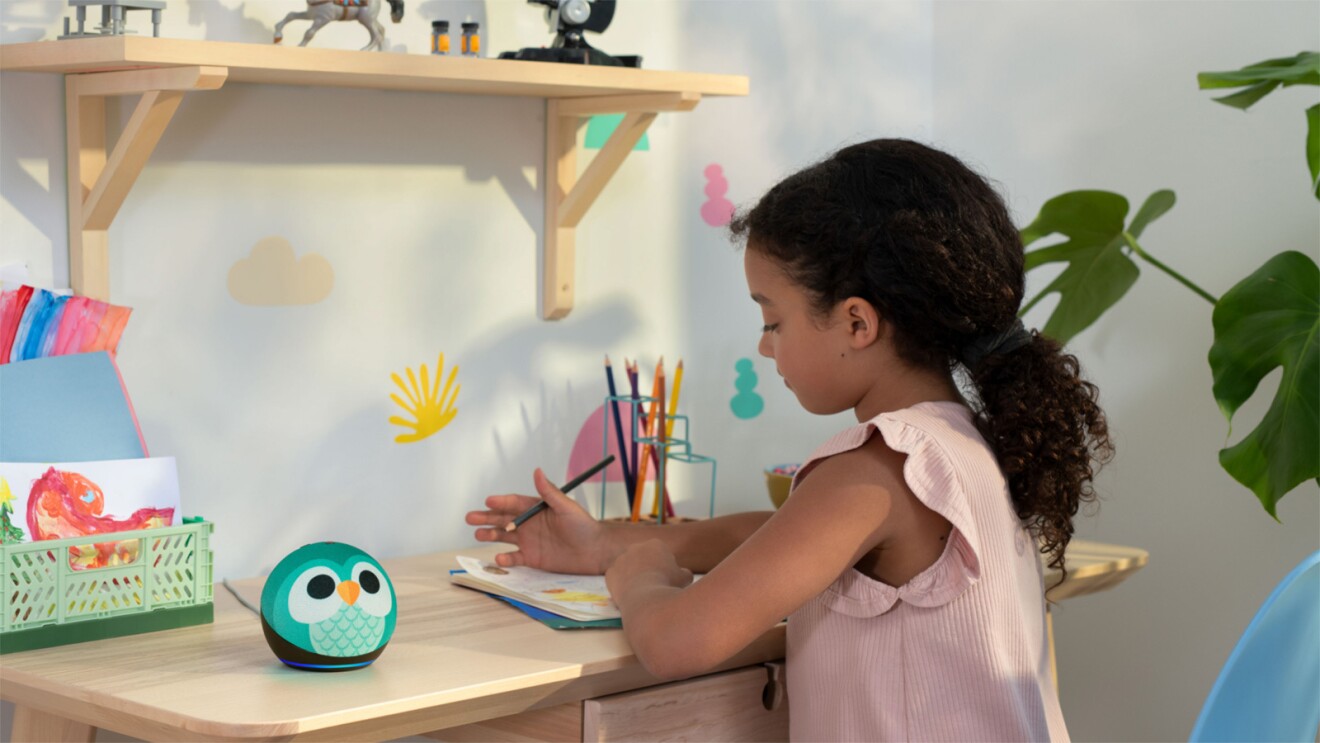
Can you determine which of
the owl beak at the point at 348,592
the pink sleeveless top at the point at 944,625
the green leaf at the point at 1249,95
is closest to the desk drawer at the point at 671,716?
the pink sleeveless top at the point at 944,625

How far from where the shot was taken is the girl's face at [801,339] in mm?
1221

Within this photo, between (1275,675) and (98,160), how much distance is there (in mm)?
1118

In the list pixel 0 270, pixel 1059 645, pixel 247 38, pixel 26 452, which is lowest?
pixel 1059 645

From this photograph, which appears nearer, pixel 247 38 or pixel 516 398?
pixel 247 38

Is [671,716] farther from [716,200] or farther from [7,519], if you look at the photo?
[716,200]

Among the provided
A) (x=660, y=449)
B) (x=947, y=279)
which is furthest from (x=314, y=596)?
(x=660, y=449)

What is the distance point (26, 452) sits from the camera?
1231 millimetres

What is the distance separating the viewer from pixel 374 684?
1063 mm

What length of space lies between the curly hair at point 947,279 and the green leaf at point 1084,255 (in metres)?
0.46

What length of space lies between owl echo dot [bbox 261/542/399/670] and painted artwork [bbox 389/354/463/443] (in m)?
0.53

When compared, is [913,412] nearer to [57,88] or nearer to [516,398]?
[516,398]

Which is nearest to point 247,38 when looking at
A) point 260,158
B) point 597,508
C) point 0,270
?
point 260,158

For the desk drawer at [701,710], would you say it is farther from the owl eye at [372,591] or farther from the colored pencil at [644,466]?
the colored pencil at [644,466]

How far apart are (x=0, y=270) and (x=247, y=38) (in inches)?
13.5
